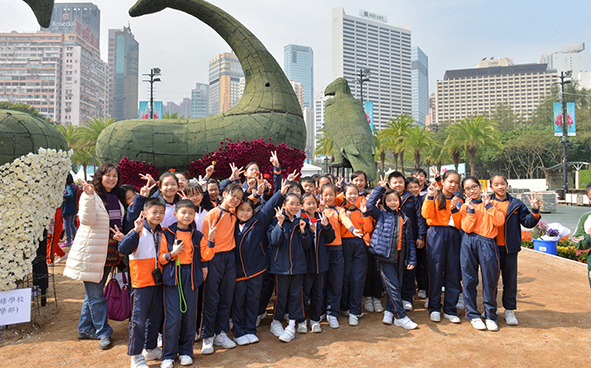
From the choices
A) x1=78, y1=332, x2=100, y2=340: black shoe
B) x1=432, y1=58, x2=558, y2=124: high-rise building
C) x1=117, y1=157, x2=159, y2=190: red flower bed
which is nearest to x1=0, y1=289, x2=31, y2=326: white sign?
x1=78, y1=332, x2=100, y2=340: black shoe

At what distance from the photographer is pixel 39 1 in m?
6.28

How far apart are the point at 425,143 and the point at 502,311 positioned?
22.7 meters

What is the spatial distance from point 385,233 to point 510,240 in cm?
122

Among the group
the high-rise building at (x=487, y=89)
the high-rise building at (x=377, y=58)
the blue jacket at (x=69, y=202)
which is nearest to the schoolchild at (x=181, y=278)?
the blue jacket at (x=69, y=202)

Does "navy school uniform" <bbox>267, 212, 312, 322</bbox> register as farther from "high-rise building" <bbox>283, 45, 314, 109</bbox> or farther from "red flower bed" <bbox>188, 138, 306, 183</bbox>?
"high-rise building" <bbox>283, 45, 314, 109</bbox>

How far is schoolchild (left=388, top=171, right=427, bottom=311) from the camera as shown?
4.21 meters

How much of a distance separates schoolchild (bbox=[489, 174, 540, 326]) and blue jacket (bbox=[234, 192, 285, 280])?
2.28 meters

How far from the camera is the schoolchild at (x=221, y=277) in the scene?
3.25 m

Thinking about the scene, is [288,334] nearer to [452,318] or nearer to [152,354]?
[152,354]

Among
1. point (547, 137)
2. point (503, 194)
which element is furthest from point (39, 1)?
point (547, 137)

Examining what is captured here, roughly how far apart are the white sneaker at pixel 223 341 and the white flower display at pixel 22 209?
6.59 feet

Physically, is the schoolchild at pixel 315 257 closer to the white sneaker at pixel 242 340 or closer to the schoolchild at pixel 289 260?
the schoolchild at pixel 289 260

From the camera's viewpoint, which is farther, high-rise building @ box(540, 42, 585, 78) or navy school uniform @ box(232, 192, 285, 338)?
high-rise building @ box(540, 42, 585, 78)

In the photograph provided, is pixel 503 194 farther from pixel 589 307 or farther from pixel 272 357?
pixel 272 357
